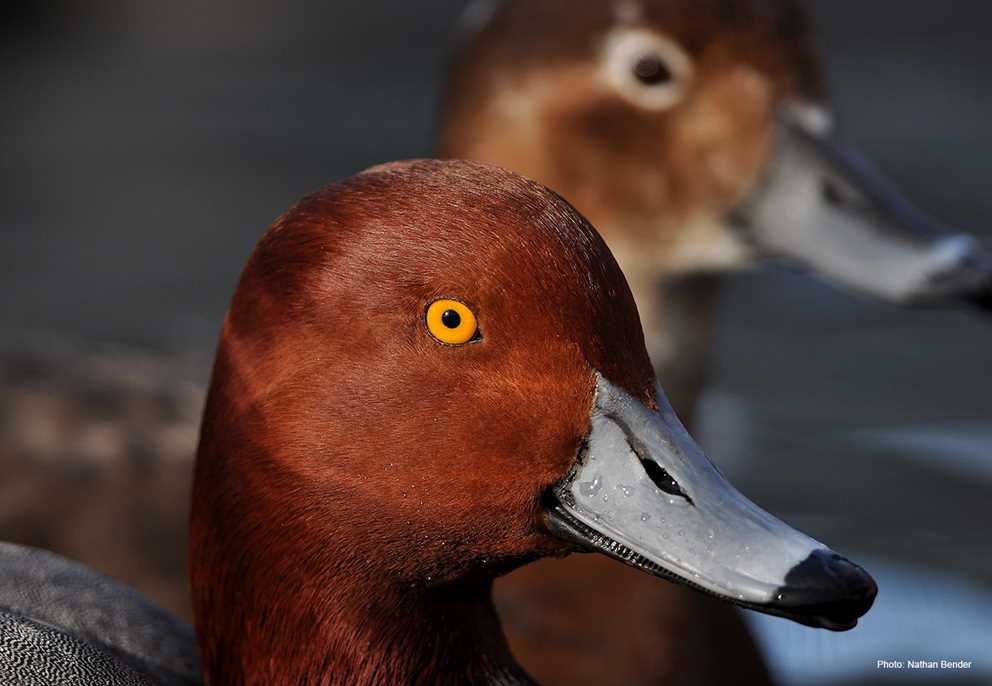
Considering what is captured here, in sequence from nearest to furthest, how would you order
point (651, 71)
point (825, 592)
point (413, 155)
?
point (825, 592) < point (651, 71) < point (413, 155)

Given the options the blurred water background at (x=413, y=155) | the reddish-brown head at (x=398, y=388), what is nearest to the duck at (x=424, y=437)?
the reddish-brown head at (x=398, y=388)

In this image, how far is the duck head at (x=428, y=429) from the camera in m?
1.92

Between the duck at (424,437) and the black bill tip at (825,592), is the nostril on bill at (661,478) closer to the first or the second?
the duck at (424,437)

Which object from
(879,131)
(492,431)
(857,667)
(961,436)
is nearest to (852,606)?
(492,431)

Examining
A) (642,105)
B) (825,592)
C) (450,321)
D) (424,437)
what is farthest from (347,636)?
(642,105)

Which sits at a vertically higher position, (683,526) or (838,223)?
(838,223)

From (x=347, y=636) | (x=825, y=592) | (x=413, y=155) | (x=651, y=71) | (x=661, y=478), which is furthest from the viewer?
(x=413, y=155)

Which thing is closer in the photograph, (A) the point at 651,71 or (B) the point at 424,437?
(B) the point at 424,437

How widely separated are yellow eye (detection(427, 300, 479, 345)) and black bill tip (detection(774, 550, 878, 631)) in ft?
1.50

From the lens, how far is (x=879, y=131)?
639cm

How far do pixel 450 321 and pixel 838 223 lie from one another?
1.80 m

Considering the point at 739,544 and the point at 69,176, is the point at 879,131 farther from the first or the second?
the point at 739,544

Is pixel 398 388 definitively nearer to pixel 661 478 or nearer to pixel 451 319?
pixel 451 319

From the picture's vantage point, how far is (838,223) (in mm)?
3545
